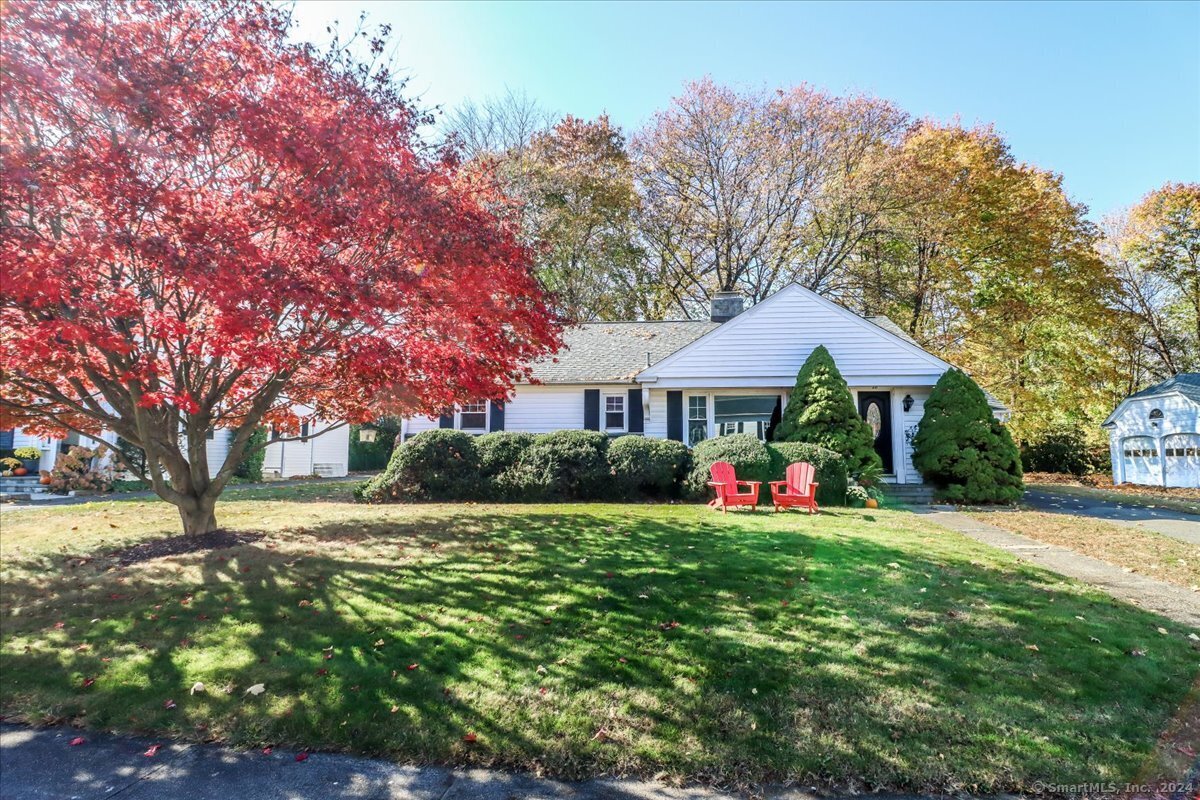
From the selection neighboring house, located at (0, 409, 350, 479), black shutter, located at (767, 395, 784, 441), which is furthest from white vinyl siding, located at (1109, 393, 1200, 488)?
neighboring house, located at (0, 409, 350, 479)

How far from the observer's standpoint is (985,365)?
24578 millimetres

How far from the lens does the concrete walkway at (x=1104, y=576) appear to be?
4941 mm

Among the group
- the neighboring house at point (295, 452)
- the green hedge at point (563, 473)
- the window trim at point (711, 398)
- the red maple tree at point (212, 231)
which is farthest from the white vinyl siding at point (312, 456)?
the red maple tree at point (212, 231)

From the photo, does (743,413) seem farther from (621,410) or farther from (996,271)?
(996,271)

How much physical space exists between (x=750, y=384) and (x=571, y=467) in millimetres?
6262

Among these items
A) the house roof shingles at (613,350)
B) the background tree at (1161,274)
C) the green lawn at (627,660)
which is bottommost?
the green lawn at (627,660)

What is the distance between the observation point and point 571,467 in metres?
11.9

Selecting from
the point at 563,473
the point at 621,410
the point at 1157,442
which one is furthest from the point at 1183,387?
the point at 563,473

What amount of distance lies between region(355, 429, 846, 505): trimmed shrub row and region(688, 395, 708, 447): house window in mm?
3870

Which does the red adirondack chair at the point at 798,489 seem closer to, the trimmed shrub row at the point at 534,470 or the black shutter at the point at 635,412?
the trimmed shrub row at the point at 534,470

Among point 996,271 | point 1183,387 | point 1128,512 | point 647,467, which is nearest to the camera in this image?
point 1128,512

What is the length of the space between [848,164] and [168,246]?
25.3 metres

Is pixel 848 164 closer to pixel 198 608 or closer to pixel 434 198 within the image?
pixel 434 198

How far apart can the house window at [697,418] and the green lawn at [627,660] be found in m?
9.38
